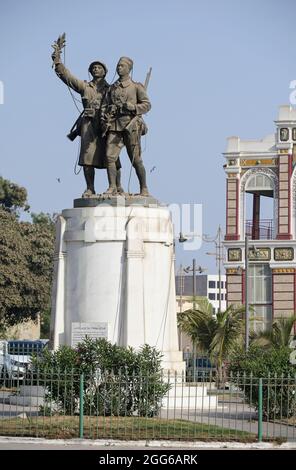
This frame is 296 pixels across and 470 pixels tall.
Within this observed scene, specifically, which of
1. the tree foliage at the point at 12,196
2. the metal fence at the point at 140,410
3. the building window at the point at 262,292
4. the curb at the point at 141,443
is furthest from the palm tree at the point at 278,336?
the tree foliage at the point at 12,196

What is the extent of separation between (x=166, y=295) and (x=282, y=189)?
84.8ft

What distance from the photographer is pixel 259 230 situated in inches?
2157

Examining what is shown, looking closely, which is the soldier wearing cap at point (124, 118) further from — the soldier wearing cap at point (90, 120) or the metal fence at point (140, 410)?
the metal fence at point (140, 410)

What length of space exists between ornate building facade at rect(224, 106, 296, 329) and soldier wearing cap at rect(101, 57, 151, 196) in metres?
24.5

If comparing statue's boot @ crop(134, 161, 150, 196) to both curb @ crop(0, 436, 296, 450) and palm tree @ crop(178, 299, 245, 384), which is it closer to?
curb @ crop(0, 436, 296, 450)

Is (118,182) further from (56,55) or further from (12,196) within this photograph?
(12,196)

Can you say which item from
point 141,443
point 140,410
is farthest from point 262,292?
point 141,443

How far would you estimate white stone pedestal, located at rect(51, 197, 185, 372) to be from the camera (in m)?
27.3

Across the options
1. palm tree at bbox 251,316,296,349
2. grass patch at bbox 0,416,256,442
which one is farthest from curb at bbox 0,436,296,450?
palm tree at bbox 251,316,296,349

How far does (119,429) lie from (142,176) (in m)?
7.29

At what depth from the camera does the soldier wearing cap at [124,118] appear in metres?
28.1
